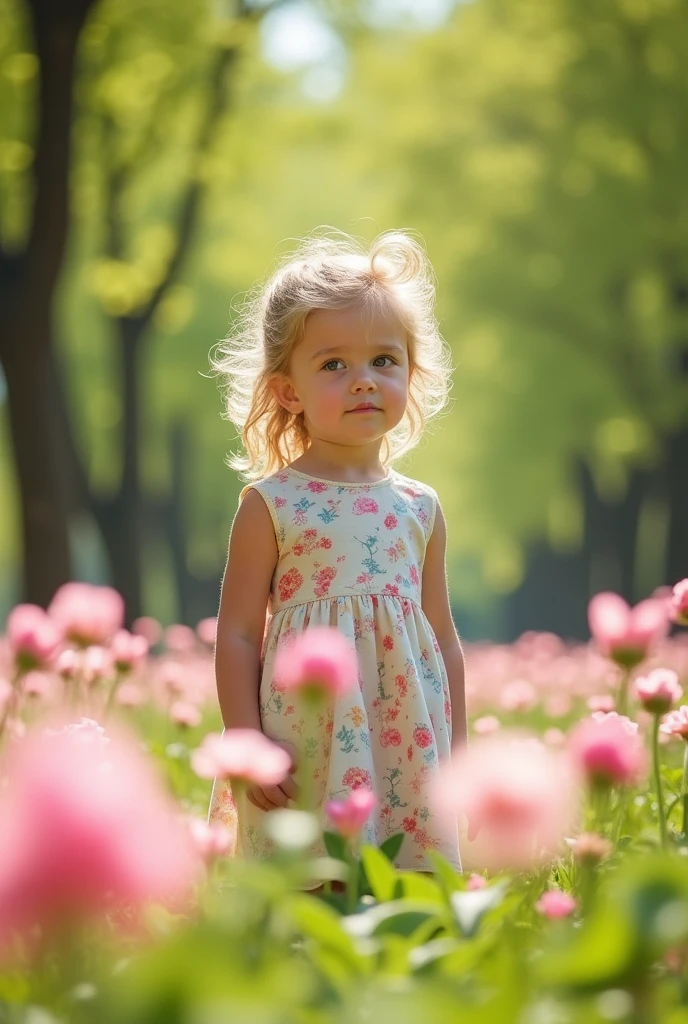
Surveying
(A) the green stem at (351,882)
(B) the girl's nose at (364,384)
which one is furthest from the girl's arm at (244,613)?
(A) the green stem at (351,882)

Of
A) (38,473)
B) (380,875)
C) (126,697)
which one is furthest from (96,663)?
(38,473)

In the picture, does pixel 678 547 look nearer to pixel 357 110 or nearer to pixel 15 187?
pixel 357 110

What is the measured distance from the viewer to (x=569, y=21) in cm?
1362

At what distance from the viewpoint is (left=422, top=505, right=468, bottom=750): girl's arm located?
3.02 metres

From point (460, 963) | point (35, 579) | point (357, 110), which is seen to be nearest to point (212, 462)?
point (357, 110)

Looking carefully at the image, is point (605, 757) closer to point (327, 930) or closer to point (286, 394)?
point (327, 930)

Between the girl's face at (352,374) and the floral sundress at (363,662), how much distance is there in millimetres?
153

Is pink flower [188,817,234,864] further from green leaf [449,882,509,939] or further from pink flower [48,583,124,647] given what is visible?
pink flower [48,583,124,647]

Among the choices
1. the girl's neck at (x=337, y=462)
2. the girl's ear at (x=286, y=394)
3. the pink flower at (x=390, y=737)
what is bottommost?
the pink flower at (x=390, y=737)

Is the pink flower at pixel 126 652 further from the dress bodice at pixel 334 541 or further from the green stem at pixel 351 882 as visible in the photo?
the green stem at pixel 351 882

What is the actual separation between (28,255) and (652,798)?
16.9ft

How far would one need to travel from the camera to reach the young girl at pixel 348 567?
2689 mm

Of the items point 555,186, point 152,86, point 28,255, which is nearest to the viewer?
point 28,255

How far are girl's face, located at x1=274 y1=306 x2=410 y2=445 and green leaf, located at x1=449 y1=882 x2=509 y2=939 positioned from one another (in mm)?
1356
